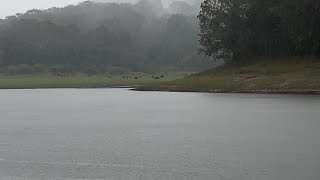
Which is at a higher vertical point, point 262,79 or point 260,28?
point 260,28

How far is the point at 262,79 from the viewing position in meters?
66.3

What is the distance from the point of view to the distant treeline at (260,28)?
79.3 meters

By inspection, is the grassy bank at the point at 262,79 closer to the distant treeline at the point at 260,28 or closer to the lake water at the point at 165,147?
the distant treeline at the point at 260,28

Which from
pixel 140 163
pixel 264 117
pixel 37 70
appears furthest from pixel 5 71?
pixel 140 163

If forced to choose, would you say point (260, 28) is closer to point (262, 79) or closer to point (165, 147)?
point (262, 79)

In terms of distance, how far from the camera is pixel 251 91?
6231 centimetres

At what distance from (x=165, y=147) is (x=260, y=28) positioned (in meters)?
71.5

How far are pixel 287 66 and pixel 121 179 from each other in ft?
211

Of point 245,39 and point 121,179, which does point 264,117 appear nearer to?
point 121,179

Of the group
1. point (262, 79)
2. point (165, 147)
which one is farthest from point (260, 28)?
point (165, 147)

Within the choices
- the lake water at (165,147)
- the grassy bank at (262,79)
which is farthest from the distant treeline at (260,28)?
the lake water at (165,147)

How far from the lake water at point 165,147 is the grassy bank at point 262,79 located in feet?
92.7

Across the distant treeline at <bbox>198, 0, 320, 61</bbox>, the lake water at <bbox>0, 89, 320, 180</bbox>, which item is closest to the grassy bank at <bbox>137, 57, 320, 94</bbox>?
the distant treeline at <bbox>198, 0, 320, 61</bbox>

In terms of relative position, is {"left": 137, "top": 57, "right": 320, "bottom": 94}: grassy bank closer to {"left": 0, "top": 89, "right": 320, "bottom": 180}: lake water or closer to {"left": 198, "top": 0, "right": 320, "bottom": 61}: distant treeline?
{"left": 198, "top": 0, "right": 320, "bottom": 61}: distant treeline
